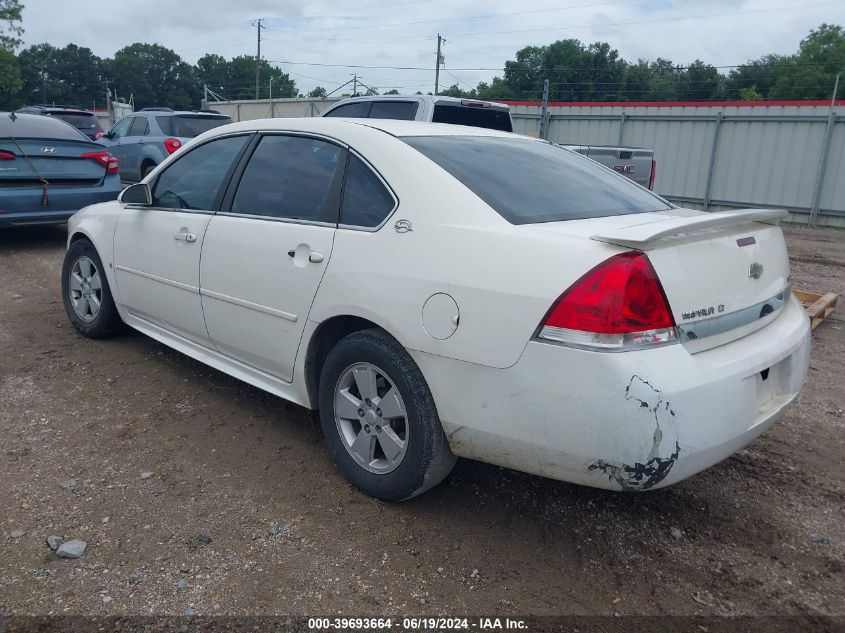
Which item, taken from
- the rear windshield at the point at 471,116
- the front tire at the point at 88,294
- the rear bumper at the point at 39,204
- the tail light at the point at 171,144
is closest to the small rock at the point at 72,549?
the front tire at the point at 88,294

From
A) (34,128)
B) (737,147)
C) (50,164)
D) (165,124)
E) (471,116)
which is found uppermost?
(737,147)

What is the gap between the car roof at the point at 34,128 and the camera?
7.48m

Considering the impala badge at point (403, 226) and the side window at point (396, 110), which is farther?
the side window at point (396, 110)

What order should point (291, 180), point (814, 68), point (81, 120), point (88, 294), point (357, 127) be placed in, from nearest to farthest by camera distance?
1. point (357, 127)
2. point (291, 180)
3. point (88, 294)
4. point (81, 120)
5. point (814, 68)

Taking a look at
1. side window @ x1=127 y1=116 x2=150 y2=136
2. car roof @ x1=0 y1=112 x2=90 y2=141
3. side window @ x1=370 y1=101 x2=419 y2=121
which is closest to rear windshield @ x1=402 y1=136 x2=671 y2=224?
side window @ x1=370 y1=101 x2=419 y2=121

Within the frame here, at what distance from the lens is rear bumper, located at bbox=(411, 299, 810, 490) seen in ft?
7.27

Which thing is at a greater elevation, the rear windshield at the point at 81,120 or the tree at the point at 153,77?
the tree at the point at 153,77

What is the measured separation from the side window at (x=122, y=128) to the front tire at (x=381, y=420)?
12.1 m

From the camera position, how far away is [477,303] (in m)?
2.46

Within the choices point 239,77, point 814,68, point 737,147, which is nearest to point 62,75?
point 239,77

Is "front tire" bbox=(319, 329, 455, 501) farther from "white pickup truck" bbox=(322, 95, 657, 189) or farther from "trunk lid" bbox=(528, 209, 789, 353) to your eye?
"white pickup truck" bbox=(322, 95, 657, 189)

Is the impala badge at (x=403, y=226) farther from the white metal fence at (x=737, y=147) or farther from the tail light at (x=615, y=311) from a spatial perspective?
the white metal fence at (x=737, y=147)

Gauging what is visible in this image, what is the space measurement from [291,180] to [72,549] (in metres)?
1.88

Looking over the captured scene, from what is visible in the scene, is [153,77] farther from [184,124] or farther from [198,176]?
[198,176]
